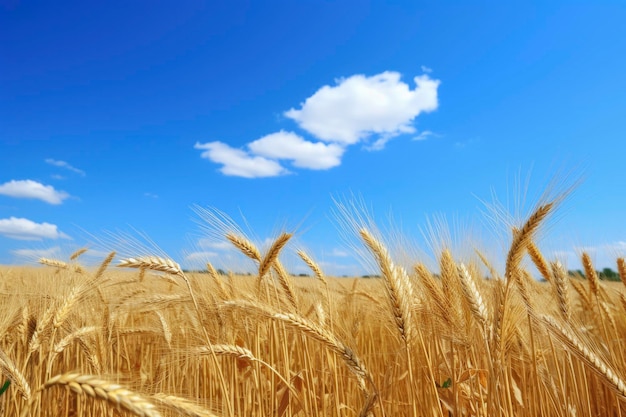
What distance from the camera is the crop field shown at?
1929 millimetres

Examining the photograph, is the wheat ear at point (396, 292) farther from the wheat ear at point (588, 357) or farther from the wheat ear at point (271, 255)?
the wheat ear at point (271, 255)

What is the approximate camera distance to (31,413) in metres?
2.32

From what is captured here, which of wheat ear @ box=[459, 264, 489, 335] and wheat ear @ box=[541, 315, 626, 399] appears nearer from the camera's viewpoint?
wheat ear @ box=[541, 315, 626, 399]

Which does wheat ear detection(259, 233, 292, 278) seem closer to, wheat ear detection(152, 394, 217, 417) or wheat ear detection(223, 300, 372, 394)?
wheat ear detection(223, 300, 372, 394)

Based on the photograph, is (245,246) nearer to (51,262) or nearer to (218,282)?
(218,282)

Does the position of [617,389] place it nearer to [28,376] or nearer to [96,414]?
[96,414]

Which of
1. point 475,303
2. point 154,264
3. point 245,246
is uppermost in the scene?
point 245,246

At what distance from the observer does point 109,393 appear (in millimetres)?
1367

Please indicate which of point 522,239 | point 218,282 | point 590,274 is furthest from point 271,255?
point 590,274

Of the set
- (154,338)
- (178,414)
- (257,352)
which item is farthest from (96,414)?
(154,338)

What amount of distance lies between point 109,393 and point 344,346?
94cm

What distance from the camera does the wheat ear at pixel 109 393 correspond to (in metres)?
1.32

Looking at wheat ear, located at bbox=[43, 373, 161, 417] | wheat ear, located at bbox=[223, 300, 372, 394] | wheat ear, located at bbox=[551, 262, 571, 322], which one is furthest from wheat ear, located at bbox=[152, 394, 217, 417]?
wheat ear, located at bbox=[551, 262, 571, 322]

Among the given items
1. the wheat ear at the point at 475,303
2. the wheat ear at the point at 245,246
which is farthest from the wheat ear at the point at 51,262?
the wheat ear at the point at 475,303
